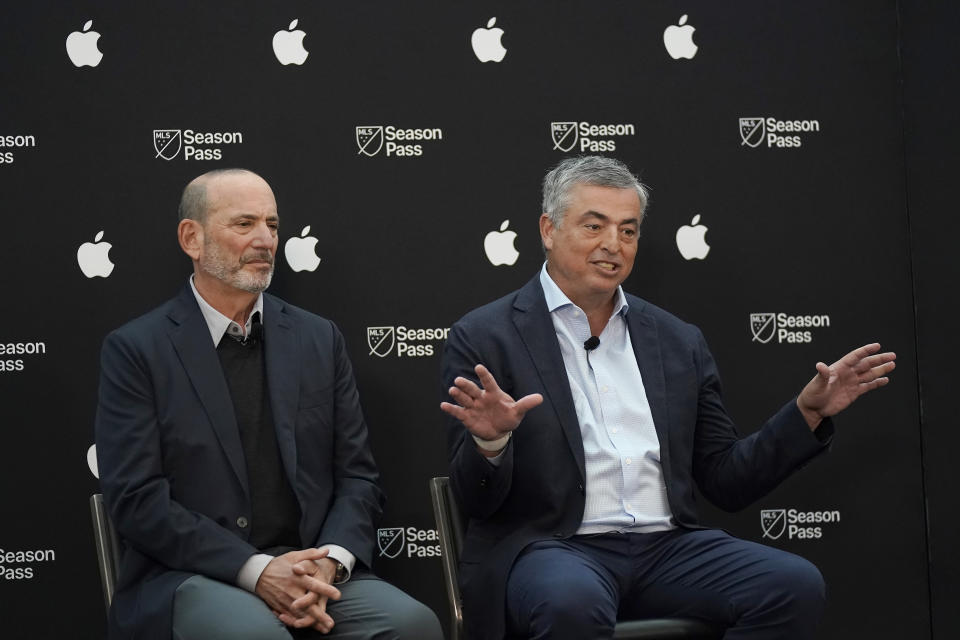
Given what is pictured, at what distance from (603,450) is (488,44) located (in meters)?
1.89

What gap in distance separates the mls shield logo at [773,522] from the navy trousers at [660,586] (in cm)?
109

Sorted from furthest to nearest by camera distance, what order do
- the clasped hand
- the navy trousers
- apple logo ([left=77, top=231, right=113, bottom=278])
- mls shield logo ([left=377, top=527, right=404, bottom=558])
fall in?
mls shield logo ([left=377, top=527, right=404, bottom=558]) < apple logo ([left=77, top=231, right=113, bottom=278]) < the clasped hand < the navy trousers

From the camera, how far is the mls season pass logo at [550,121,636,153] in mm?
4473

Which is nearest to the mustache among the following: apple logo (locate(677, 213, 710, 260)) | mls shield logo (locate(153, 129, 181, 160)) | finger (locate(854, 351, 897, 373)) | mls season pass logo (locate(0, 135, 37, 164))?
mls shield logo (locate(153, 129, 181, 160))

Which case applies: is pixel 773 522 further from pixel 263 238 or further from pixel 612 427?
pixel 263 238

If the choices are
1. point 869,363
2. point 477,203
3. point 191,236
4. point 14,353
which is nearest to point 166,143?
point 191,236

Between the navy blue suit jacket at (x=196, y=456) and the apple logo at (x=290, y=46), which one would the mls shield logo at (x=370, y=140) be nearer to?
the apple logo at (x=290, y=46)

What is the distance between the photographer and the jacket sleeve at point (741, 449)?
344 cm

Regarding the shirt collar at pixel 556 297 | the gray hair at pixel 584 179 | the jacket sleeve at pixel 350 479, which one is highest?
the gray hair at pixel 584 179

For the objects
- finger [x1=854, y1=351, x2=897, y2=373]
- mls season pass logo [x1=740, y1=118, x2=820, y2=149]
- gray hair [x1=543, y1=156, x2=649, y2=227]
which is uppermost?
mls season pass logo [x1=740, y1=118, x2=820, y2=149]

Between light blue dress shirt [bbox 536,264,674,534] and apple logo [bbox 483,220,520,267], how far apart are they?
0.69 m

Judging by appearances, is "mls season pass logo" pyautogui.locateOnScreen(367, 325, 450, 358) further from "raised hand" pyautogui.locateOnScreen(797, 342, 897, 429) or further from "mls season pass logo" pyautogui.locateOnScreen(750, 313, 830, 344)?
"raised hand" pyautogui.locateOnScreen(797, 342, 897, 429)

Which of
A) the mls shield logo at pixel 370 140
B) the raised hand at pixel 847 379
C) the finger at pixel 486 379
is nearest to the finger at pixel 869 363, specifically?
the raised hand at pixel 847 379

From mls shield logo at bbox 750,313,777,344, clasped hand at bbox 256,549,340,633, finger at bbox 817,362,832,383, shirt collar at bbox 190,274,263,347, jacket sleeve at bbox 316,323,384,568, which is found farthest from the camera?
mls shield logo at bbox 750,313,777,344
